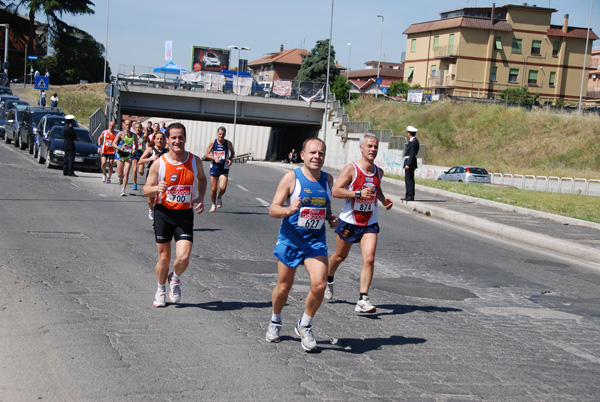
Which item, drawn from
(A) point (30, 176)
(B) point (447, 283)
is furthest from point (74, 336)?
(A) point (30, 176)

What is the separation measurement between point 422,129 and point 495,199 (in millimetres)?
30611

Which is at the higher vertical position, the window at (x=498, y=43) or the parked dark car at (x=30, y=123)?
the window at (x=498, y=43)

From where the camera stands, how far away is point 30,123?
30797 mm

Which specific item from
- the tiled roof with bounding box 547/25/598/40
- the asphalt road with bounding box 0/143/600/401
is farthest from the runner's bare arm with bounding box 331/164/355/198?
the tiled roof with bounding box 547/25/598/40

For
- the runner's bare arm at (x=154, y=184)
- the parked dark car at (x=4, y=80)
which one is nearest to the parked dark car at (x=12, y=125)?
the runner's bare arm at (x=154, y=184)

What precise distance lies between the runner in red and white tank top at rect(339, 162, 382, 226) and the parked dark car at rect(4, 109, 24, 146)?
1149 inches

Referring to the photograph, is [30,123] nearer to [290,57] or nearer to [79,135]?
[79,135]

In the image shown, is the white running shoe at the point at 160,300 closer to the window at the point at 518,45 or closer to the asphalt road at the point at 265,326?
the asphalt road at the point at 265,326

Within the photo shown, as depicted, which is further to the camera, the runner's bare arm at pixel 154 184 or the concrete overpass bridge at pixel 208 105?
the concrete overpass bridge at pixel 208 105

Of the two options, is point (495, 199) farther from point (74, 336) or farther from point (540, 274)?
point (74, 336)

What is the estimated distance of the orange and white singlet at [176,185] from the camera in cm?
712

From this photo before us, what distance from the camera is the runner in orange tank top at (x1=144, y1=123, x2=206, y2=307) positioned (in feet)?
23.3

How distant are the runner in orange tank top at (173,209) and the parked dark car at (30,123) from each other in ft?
80.0

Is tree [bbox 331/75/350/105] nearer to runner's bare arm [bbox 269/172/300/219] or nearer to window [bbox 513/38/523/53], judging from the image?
window [bbox 513/38/523/53]
